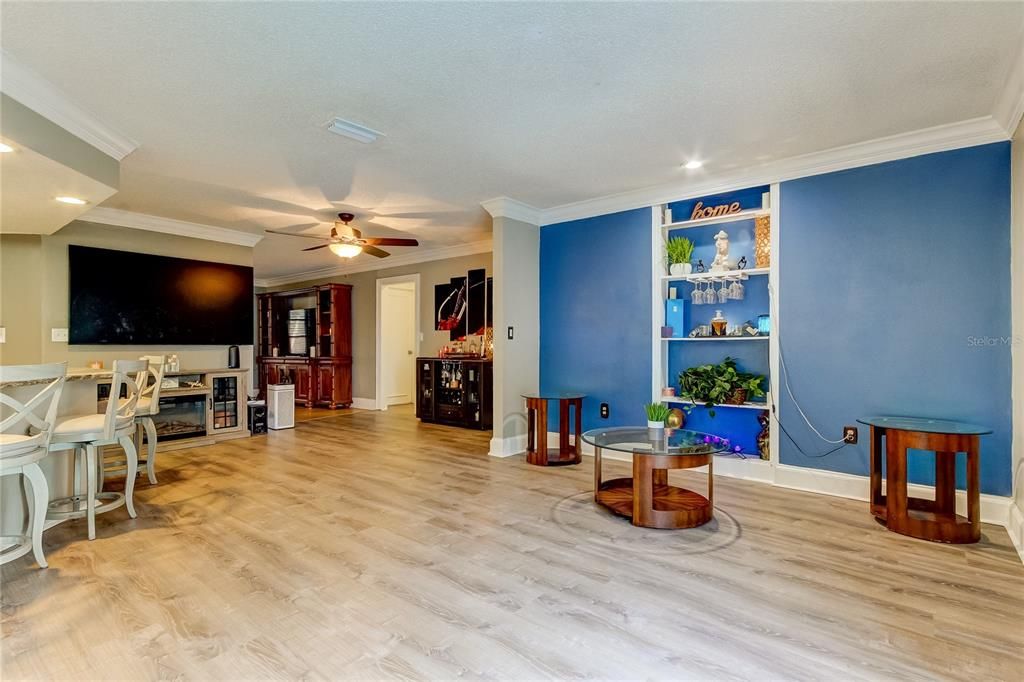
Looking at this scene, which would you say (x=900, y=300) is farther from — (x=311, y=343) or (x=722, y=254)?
(x=311, y=343)

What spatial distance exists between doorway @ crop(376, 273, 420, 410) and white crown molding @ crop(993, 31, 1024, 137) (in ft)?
21.2

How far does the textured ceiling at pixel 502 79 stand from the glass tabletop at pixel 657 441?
78.8 inches

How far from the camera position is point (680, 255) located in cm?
442

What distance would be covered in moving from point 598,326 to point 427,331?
A: 356 centimetres

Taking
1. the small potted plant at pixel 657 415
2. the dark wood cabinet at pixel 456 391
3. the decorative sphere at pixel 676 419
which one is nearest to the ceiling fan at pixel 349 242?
the dark wood cabinet at pixel 456 391

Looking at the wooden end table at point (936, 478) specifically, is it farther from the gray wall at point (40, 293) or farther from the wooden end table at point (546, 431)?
the gray wall at point (40, 293)

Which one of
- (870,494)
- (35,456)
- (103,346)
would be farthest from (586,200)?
(103,346)

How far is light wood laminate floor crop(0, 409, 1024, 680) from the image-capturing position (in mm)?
1707

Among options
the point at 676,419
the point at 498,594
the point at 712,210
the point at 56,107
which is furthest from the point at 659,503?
the point at 56,107

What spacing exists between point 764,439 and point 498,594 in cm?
278

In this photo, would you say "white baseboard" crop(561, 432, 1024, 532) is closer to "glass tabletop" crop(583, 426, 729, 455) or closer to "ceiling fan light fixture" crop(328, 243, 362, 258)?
"glass tabletop" crop(583, 426, 729, 455)

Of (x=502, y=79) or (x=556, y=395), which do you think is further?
(x=556, y=395)

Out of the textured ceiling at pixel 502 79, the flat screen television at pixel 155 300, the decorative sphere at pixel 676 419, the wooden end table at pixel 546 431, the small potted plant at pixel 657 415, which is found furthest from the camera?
the flat screen television at pixel 155 300

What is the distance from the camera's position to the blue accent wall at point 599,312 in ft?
15.1
